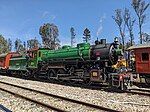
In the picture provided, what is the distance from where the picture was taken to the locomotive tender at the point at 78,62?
2081cm

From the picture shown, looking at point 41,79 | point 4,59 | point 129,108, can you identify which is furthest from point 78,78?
→ point 4,59

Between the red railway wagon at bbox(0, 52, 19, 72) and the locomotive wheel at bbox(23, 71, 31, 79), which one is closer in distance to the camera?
the locomotive wheel at bbox(23, 71, 31, 79)

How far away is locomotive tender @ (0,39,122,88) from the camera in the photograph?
68.3 feet

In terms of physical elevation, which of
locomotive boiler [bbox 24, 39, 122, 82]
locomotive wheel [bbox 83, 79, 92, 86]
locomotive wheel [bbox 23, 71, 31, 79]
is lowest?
locomotive wheel [bbox 83, 79, 92, 86]

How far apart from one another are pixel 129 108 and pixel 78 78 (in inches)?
440

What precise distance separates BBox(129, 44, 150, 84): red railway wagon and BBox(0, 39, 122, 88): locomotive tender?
7.05 ft

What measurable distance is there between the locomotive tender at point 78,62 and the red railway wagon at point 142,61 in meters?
2.15

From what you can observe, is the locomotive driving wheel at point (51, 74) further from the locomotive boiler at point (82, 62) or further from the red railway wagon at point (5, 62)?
the red railway wagon at point (5, 62)

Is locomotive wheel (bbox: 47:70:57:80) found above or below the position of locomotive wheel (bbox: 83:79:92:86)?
above

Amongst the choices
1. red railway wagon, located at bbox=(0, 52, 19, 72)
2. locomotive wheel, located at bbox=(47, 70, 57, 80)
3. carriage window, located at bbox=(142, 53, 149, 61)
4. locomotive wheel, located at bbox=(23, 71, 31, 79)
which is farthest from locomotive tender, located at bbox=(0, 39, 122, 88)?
red railway wagon, located at bbox=(0, 52, 19, 72)

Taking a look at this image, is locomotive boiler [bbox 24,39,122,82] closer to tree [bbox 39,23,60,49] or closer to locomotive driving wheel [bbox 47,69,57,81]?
locomotive driving wheel [bbox 47,69,57,81]

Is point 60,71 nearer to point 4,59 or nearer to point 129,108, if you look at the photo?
point 129,108

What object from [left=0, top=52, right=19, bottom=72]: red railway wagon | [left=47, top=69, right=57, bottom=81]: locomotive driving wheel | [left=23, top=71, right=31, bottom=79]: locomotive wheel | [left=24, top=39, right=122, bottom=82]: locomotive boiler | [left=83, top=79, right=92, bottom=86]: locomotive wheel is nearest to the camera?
[left=24, top=39, right=122, bottom=82]: locomotive boiler

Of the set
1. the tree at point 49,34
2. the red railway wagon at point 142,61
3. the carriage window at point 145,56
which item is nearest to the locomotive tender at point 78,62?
the red railway wagon at point 142,61
